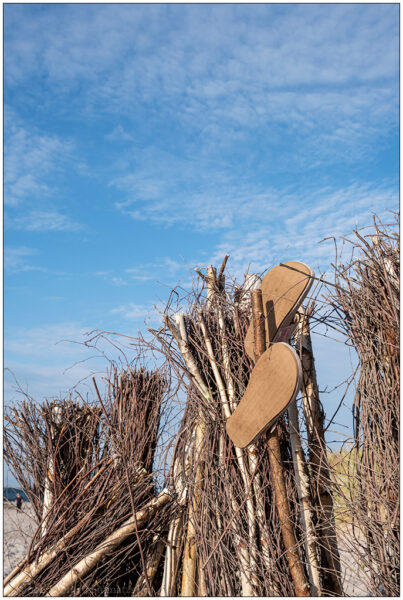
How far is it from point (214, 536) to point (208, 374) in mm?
1128

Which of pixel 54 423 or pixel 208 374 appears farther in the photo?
Answer: pixel 54 423

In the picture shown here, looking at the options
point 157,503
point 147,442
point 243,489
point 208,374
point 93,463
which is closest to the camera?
point 243,489

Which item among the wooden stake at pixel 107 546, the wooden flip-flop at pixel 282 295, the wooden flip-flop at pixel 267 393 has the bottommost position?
the wooden stake at pixel 107 546

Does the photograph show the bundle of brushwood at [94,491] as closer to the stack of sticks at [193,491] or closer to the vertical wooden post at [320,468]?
the stack of sticks at [193,491]

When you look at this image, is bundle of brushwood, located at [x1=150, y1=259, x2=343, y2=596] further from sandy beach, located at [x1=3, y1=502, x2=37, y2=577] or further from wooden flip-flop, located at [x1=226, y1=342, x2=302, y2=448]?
sandy beach, located at [x1=3, y1=502, x2=37, y2=577]

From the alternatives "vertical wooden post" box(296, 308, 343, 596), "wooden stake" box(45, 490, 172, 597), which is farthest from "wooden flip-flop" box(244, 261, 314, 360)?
"wooden stake" box(45, 490, 172, 597)

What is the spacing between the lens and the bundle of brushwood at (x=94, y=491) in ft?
14.0

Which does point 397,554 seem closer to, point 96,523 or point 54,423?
point 96,523

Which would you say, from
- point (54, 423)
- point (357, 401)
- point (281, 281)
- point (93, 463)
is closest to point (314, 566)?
point (357, 401)

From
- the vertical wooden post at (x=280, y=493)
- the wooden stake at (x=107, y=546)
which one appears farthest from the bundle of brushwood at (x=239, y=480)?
the wooden stake at (x=107, y=546)

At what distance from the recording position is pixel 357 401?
3.14 m

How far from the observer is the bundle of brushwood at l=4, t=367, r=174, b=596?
426 centimetres

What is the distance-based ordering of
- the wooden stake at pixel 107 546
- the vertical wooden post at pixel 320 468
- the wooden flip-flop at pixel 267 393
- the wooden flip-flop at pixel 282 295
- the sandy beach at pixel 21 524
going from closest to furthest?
the wooden flip-flop at pixel 267 393, the wooden flip-flop at pixel 282 295, the vertical wooden post at pixel 320 468, the wooden stake at pixel 107 546, the sandy beach at pixel 21 524

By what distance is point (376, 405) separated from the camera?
2990 millimetres
